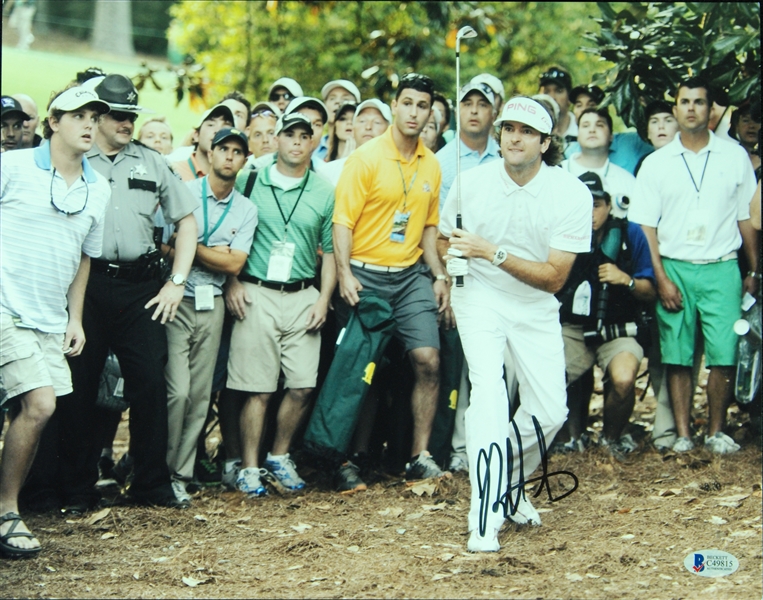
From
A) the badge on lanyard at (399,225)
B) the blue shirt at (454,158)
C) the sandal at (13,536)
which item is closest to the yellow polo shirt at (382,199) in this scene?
the badge on lanyard at (399,225)

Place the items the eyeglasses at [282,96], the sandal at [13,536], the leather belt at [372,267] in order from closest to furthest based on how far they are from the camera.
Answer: the sandal at [13,536]
the leather belt at [372,267]
the eyeglasses at [282,96]

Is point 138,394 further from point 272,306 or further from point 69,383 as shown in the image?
point 272,306

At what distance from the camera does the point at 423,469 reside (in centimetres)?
743

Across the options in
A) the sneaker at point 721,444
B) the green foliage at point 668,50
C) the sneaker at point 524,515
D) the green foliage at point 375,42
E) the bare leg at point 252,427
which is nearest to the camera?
the sneaker at point 524,515

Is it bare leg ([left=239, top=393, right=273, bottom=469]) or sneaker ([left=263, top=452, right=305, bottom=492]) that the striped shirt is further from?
sneaker ([left=263, top=452, right=305, bottom=492])

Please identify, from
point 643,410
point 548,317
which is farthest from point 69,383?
point 643,410

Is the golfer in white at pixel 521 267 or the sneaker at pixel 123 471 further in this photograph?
the sneaker at pixel 123 471

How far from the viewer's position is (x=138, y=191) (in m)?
6.70

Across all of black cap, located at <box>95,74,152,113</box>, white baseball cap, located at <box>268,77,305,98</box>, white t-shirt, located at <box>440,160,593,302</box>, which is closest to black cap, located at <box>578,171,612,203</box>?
white t-shirt, located at <box>440,160,593,302</box>

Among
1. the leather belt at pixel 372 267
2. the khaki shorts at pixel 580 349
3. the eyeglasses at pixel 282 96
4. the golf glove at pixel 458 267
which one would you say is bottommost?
the khaki shorts at pixel 580 349

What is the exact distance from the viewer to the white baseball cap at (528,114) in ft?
20.4

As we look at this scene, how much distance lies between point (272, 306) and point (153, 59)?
29393 millimetres

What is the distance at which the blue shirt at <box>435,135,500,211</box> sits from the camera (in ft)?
26.7

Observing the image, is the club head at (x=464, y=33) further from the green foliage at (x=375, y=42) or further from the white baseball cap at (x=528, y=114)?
the green foliage at (x=375, y=42)
